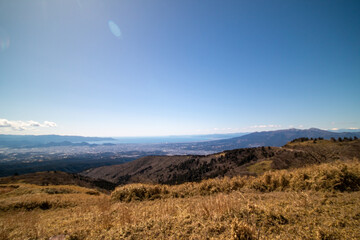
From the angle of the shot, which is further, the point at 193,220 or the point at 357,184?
the point at 357,184

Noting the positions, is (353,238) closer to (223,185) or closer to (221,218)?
(221,218)

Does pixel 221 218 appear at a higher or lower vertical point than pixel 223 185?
higher

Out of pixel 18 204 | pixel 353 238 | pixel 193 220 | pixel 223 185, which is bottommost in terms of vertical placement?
pixel 18 204

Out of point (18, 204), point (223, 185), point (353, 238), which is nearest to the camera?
point (353, 238)

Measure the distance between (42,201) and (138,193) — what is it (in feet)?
20.9

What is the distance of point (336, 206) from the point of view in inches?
149

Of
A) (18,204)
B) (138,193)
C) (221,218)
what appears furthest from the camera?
(18,204)

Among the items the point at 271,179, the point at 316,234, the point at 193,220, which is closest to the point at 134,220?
the point at 193,220

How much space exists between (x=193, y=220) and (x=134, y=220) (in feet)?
5.26

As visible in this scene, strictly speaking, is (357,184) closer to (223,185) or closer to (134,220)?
(223,185)

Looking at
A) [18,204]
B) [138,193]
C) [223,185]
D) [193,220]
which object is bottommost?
[18,204]

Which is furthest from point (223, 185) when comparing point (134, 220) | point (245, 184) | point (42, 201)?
point (42, 201)

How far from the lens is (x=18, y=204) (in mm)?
9094

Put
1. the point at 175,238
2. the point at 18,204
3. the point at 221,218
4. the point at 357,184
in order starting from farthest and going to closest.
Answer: the point at 18,204 → the point at 357,184 → the point at 221,218 → the point at 175,238
